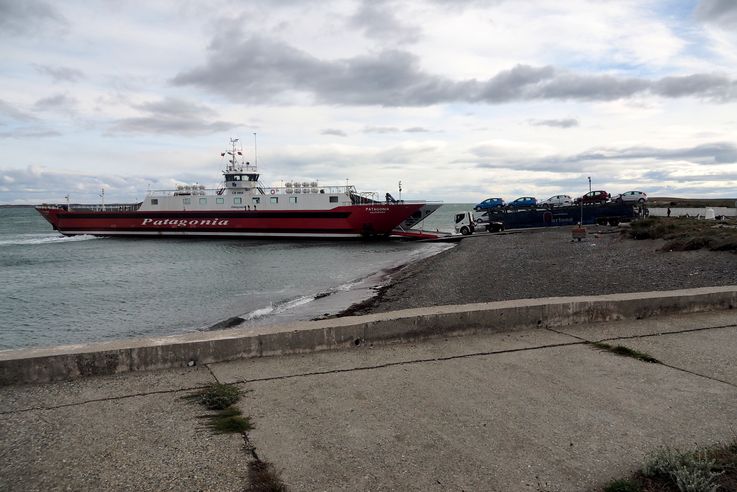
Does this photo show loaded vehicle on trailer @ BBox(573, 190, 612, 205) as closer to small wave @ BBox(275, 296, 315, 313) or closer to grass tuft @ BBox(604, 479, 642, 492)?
small wave @ BBox(275, 296, 315, 313)

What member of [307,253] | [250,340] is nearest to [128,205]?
Answer: [307,253]

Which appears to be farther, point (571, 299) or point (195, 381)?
point (571, 299)

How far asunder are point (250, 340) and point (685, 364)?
4176 millimetres

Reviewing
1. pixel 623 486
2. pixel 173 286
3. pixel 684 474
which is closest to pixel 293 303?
pixel 173 286

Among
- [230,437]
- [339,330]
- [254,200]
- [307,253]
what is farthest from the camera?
[254,200]

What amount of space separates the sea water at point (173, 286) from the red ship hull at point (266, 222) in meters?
2.71

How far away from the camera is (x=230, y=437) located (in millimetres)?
3494

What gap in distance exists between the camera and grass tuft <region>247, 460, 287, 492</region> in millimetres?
2863

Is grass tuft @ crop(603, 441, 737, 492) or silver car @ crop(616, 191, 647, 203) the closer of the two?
grass tuft @ crop(603, 441, 737, 492)

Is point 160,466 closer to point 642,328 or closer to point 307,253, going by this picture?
point 642,328

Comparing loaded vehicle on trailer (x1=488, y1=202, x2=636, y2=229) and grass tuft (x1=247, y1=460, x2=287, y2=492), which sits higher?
loaded vehicle on trailer (x1=488, y1=202, x2=636, y2=229)

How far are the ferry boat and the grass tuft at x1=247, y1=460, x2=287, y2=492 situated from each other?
42.1 meters

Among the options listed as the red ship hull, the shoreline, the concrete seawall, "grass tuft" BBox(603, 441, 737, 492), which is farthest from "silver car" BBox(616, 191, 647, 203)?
"grass tuft" BBox(603, 441, 737, 492)

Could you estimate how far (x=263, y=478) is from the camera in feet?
9.72
